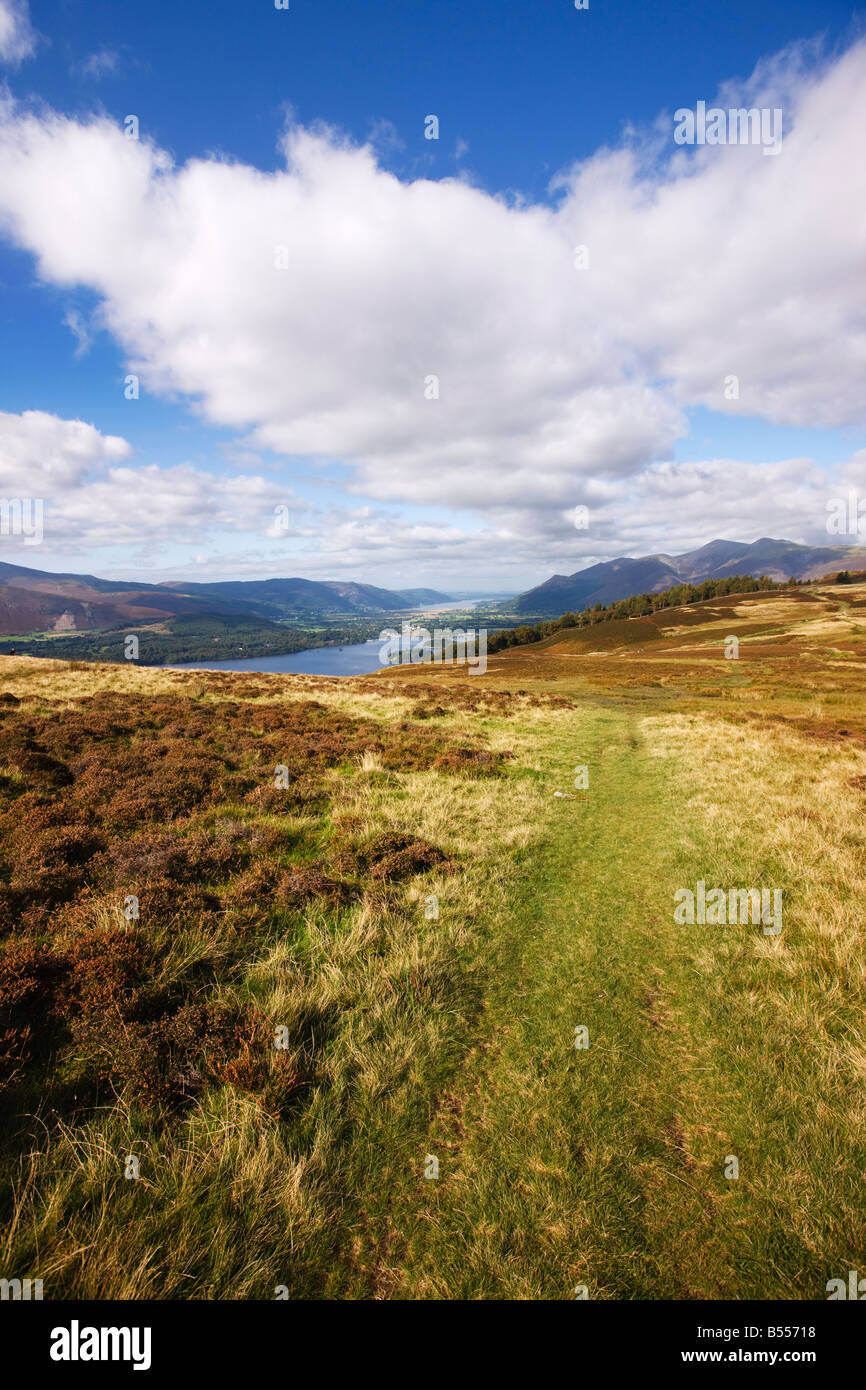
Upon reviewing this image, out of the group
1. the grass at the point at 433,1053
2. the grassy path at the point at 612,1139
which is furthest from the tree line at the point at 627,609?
the grassy path at the point at 612,1139

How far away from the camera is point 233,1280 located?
323 centimetres

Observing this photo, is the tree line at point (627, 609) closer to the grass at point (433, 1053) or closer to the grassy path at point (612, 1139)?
the grass at point (433, 1053)

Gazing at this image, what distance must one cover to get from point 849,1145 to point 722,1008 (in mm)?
1756

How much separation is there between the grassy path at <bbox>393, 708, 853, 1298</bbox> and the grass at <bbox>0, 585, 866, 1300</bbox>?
2cm

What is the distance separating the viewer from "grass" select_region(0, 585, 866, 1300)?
11.4 ft

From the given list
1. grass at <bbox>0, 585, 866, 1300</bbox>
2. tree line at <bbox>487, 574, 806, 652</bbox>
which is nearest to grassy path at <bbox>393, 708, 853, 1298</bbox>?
grass at <bbox>0, 585, 866, 1300</bbox>

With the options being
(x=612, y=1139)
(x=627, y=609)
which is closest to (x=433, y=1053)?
(x=612, y=1139)

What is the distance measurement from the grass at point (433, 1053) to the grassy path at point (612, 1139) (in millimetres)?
23

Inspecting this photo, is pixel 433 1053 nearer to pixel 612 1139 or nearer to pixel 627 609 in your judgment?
pixel 612 1139

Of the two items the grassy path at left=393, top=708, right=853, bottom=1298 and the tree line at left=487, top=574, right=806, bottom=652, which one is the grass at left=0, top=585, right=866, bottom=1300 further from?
the tree line at left=487, top=574, right=806, bottom=652
